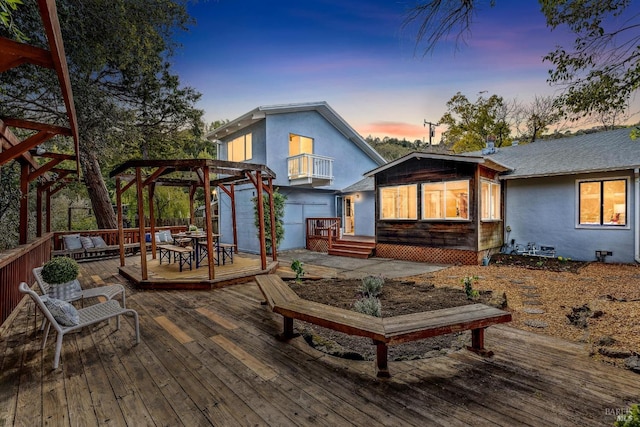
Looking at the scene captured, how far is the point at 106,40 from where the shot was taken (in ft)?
22.1

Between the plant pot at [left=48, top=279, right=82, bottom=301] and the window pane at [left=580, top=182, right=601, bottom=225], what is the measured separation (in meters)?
12.6

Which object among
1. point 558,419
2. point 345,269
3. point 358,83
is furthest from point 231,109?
point 558,419

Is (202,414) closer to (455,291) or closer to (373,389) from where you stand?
(373,389)

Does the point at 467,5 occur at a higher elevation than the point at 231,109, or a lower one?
lower

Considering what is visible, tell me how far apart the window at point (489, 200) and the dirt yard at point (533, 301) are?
1.89 m

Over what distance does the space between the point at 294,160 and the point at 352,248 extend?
4589 millimetres

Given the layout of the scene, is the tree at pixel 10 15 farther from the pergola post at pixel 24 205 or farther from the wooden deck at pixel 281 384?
the pergola post at pixel 24 205

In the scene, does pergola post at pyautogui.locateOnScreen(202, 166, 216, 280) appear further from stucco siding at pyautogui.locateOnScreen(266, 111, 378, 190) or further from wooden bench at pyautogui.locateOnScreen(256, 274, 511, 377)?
stucco siding at pyautogui.locateOnScreen(266, 111, 378, 190)

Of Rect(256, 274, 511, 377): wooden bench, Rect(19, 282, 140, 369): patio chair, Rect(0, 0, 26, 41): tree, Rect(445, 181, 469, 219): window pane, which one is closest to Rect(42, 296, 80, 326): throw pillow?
Rect(19, 282, 140, 369): patio chair

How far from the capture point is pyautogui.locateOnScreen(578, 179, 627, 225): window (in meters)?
8.20

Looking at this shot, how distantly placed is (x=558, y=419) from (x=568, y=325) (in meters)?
2.64

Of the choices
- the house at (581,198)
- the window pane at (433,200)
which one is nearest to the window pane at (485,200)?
the house at (581,198)

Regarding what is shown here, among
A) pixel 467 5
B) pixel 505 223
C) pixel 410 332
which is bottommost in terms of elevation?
pixel 410 332

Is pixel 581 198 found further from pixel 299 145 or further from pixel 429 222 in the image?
pixel 299 145
